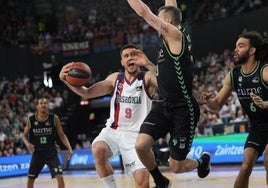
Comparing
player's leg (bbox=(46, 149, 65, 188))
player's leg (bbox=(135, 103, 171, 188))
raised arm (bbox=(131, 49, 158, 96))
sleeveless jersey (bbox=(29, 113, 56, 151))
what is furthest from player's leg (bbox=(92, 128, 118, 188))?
sleeveless jersey (bbox=(29, 113, 56, 151))

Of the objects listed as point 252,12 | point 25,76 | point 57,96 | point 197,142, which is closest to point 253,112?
point 197,142

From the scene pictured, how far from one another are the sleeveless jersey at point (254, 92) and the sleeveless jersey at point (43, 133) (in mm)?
5543

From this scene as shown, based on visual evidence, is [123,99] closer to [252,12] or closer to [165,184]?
[165,184]

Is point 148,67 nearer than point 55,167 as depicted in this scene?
Yes

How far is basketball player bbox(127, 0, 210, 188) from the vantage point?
7328 millimetres

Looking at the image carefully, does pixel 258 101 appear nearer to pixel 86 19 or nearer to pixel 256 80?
pixel 256 80

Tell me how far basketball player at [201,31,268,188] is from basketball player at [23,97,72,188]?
4.95 meters

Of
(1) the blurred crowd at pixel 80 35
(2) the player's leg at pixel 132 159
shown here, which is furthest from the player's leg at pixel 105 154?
(1) the blurred crowd at pixel 80 35

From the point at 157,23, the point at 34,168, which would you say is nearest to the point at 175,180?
the point at 34,168

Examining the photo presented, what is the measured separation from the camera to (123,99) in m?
8.46

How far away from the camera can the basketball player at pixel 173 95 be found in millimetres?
7328

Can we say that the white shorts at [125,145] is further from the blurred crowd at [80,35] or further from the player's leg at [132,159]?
the blurred crowd at [80,35]

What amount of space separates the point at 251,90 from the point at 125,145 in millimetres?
1915

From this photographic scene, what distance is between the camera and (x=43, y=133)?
12.4m
